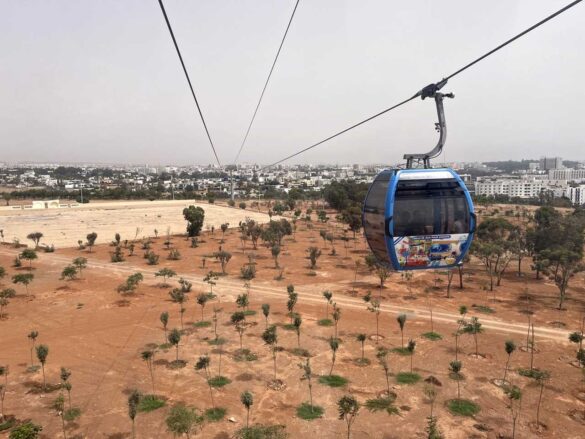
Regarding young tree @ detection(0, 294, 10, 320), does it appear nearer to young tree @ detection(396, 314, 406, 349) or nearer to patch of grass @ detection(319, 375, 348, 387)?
patch of grass @ detection(319, 375, 348, 387)

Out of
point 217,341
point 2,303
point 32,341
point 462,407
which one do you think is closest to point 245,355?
point 217,341

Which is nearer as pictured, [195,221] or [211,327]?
[211,327]

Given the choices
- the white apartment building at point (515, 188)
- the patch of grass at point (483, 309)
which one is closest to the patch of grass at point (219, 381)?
the patch of grass at point (483, 309)

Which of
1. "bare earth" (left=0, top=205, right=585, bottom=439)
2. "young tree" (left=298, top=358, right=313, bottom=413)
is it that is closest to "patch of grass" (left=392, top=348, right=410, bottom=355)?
"bare earth" (left=0, top=205, right=585, bottom=439)

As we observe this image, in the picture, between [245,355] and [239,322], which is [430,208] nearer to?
[245,355]

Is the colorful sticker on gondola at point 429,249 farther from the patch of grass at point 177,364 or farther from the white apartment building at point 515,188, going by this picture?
the white apartment building at point 515,188

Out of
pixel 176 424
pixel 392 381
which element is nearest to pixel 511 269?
pixel 392 381

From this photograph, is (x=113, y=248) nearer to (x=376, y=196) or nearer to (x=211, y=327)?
(x=211, y=327)
